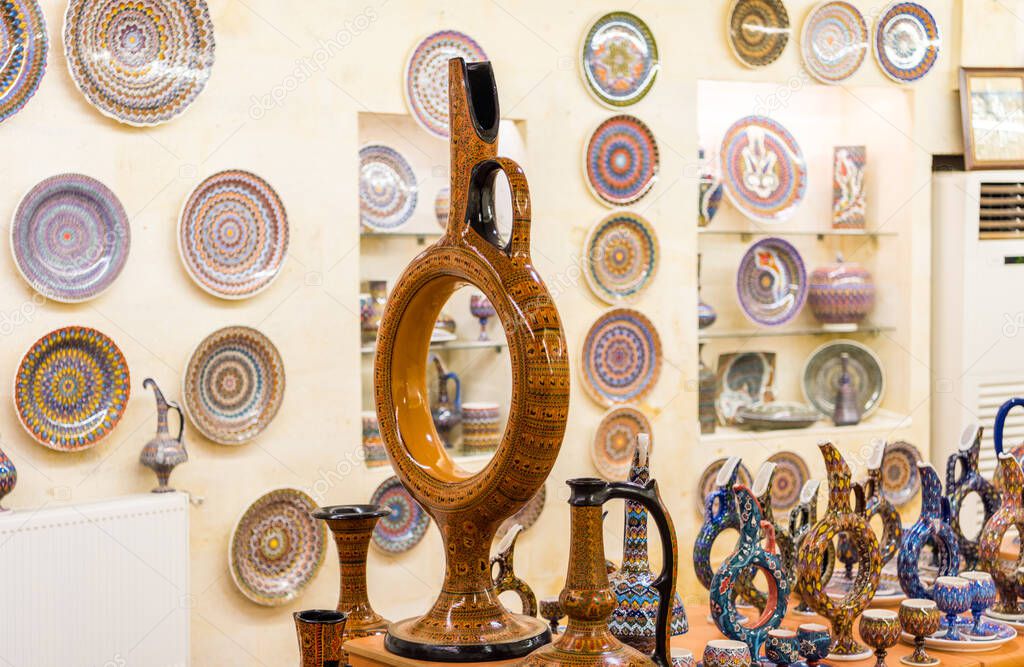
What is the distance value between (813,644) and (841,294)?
10.8ft

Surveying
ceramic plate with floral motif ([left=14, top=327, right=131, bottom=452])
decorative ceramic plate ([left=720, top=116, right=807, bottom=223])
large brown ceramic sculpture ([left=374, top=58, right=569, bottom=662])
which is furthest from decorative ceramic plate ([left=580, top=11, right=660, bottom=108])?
large brown ceramic sculpture ([left=374, top=58, right=569, bottom=662])

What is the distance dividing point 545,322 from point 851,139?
13.4ft

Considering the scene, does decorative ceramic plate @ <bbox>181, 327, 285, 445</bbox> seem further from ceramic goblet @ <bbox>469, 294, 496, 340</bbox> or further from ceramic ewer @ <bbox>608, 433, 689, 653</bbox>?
ceramic ewer @ <bbox>608, 433, 689, 653</bbox>

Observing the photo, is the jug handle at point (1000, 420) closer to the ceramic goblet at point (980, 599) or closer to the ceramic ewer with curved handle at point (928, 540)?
the ceramic ewer with curved handle at point (928, 540)

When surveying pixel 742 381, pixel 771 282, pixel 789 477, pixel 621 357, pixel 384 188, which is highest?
pixel 384 188

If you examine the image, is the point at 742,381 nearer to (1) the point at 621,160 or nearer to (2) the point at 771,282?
(2) the point at 771,282

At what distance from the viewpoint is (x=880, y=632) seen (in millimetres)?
2312

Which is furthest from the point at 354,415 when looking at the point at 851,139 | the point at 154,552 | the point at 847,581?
the point at 851,139

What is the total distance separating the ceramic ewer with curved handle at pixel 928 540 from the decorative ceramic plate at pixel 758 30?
8.90 feet

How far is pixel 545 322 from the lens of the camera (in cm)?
198

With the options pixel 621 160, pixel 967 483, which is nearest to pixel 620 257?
pixel 621 160

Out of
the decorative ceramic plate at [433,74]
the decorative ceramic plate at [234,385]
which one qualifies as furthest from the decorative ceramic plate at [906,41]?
the decorative ceramic plate at [234,385]

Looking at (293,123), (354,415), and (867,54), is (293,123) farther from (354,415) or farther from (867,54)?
(867,54)

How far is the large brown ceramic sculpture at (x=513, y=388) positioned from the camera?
1.97 meters
